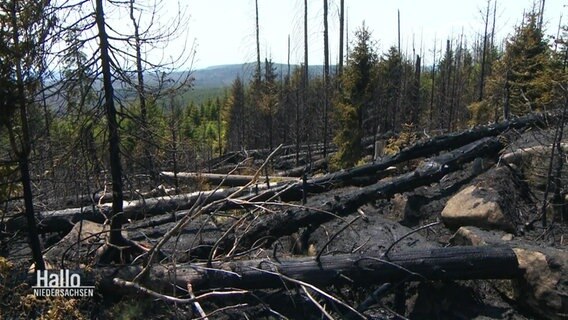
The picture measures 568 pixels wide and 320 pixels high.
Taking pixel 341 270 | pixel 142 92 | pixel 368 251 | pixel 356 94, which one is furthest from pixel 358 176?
pixel 356 94

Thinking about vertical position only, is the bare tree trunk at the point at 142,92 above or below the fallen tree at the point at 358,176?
above

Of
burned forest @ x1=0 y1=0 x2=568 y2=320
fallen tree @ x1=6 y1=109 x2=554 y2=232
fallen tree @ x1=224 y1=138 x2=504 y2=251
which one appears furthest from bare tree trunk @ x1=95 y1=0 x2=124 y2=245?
fallen tree @ x1=6 y1=109 x2=554 y2=232

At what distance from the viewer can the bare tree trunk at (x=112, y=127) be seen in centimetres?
484

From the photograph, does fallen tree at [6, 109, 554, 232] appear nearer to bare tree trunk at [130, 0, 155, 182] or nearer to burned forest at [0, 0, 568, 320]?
burned forest at [0, 0, 568, 320]

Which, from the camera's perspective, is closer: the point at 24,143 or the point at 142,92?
the point at 24,143

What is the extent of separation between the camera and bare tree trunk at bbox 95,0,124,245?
4.84 metres

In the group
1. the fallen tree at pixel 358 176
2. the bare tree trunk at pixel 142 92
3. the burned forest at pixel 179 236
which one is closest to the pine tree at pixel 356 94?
the fallen tree at pixel 358 176

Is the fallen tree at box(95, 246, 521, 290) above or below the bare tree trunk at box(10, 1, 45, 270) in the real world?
below

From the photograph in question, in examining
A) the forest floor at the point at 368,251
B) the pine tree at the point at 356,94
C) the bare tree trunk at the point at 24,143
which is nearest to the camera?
the bare tree trunk at the point at 24,143

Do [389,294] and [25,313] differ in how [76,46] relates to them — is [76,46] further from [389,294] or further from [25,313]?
[389,294]

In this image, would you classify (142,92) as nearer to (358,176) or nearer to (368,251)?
(368,251)

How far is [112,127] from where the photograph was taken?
5027 mm

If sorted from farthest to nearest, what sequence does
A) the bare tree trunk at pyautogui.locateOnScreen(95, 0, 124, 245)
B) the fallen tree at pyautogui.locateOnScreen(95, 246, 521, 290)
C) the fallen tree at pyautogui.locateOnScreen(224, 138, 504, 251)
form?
the fallen tree at pyautogui.locateOnScreen(224, 138, 504, 251) < the bare tree trunk at pyautogui.locateOnScreen(95, 0, 124, 245) < the fallen tree at pyautogui.locateOnScreen(95, 246, 521, 290)

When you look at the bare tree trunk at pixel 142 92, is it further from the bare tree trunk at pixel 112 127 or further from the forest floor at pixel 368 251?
the forest floor at pixel 368 251
